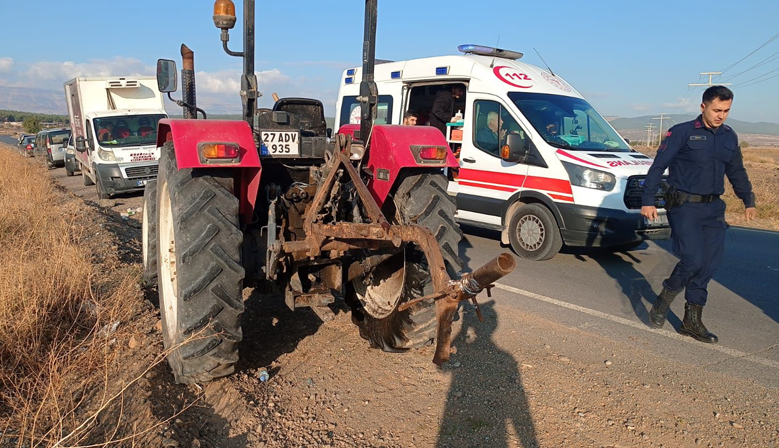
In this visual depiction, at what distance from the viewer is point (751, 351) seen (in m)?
4.41

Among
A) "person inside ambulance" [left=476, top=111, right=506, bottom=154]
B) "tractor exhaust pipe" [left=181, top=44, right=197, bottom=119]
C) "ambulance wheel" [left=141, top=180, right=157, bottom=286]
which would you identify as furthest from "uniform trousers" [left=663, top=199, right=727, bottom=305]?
"ambulance wheel" [left=141, top=180, right=157, bottom=286]

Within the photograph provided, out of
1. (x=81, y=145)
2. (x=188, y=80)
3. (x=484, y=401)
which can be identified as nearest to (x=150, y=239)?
(x=188, y=80)

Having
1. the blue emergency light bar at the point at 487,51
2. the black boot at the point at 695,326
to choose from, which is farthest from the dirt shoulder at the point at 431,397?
the blue emergency light bar at the point at 487,51

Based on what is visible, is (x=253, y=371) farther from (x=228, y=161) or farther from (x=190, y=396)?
(x=228, y=161)

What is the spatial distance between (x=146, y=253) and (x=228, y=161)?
2.31m

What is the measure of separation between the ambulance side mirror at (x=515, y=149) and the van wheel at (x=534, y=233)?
0.65m

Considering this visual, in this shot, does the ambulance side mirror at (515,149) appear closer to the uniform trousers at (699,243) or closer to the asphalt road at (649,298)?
the asphalt road at (649,298)

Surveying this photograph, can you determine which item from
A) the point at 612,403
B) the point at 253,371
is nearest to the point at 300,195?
the point at 253,371

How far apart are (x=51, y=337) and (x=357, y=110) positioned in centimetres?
669

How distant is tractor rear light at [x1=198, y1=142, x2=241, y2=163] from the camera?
3.24 meters

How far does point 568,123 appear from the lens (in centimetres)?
768

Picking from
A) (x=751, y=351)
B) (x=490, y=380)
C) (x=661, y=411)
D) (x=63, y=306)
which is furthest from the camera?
(x=751, y=351)

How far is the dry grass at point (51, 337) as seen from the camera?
2.94m

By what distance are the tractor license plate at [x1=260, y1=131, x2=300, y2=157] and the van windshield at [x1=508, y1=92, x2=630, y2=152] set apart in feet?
14.0
